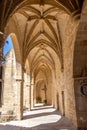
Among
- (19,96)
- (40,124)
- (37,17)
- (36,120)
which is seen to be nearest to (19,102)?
(19,96)

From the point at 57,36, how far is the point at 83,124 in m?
6.04

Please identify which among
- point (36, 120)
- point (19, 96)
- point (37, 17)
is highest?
point (37, 17)

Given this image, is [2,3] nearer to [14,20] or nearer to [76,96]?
[14,20]

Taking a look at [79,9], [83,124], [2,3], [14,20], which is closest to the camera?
[2,3]

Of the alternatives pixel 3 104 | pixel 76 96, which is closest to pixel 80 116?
pixel 76 96

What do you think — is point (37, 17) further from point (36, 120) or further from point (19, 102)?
point (36, 120)

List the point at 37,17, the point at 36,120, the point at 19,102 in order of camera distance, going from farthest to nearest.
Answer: the point at 19,102, the point at 36,120, the point at 37,17

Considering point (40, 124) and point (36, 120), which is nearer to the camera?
point (40, 124)

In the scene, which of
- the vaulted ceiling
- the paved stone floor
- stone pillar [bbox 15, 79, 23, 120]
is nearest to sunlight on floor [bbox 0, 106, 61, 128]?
the paved stone floor

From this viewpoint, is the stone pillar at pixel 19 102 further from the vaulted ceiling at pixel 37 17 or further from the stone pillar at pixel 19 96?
the vaulted ceiling at pixel 37 17

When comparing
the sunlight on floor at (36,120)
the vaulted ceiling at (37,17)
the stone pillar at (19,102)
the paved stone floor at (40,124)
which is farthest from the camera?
the stone pillar at (19,102)

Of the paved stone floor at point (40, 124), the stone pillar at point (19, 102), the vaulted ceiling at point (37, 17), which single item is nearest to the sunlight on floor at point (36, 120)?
the paved stone floor at point (40, 124)

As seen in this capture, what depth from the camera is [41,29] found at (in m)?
11.8

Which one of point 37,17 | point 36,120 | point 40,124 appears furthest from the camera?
point 36,120
